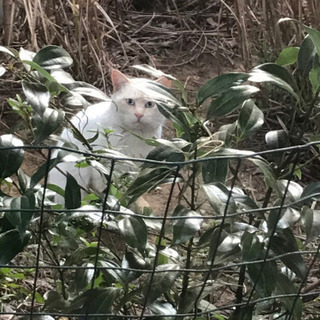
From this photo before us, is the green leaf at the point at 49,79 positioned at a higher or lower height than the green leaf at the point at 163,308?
higher

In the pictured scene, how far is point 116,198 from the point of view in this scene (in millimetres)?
1349

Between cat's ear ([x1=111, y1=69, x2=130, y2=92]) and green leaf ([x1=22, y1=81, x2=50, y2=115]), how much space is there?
1.26 m

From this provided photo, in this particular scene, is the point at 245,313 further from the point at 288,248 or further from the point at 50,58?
the point at 50,58

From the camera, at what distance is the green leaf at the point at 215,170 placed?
3.94ft

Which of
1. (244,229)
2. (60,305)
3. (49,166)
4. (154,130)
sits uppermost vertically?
(49,166)

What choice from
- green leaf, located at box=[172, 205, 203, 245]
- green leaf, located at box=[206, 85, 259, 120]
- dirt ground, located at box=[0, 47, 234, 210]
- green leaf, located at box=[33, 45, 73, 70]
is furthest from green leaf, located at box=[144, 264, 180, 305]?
dirt ground, located at box=[0, 47, 234, 210]

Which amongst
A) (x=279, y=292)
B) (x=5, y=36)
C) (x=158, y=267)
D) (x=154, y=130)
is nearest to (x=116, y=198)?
(x=158, y=267)

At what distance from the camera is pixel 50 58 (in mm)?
1292

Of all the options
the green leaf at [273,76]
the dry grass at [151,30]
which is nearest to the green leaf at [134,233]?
the green leaf at [273,76]

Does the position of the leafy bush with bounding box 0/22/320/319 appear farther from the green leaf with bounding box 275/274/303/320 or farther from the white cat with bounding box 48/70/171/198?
the white cat with bounding box 48/70/171/198

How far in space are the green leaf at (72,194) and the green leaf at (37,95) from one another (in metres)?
0.13

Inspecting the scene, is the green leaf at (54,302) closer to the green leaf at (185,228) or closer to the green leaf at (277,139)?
the green leaf at (185,228)

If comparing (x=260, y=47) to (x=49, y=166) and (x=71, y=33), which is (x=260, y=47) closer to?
(x=71, y=33)

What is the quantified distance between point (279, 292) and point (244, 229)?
194 millimetres
